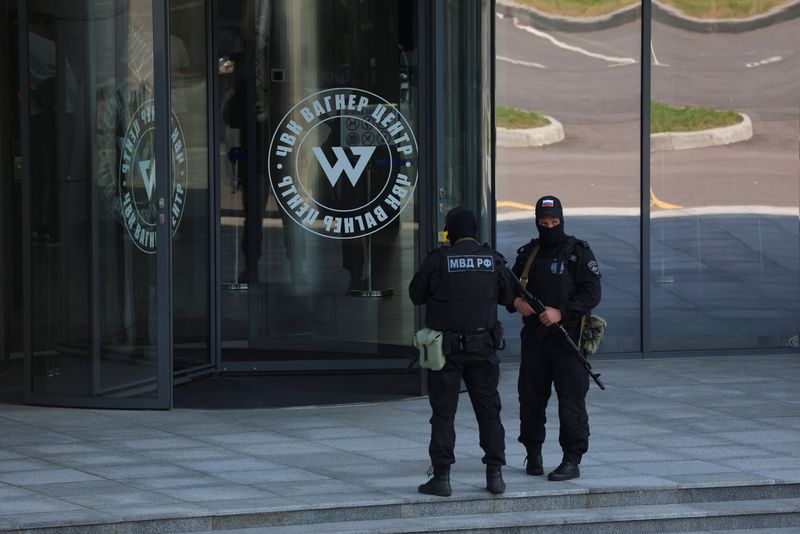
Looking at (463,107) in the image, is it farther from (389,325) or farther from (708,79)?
(708,79)

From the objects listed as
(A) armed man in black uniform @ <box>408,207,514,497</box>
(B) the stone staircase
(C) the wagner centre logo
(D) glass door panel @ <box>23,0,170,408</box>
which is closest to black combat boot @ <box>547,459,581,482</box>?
(B) the stone staircase

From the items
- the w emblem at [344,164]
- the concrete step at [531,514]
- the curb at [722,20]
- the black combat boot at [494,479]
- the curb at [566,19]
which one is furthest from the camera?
the curb at [722,20]

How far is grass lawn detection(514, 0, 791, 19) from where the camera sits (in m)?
12.1

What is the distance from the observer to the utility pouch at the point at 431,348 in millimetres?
7176

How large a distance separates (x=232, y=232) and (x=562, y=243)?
444 centimetres

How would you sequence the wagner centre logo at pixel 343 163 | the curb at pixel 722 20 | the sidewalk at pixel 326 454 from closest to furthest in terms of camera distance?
the sidewalk at pixel 326 454, the wagner centre logo at pixel 343 163, the curb at pixel 722 20

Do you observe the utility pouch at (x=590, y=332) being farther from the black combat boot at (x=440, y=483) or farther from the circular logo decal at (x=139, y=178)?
the circular logo decal at (x=139, y=178)

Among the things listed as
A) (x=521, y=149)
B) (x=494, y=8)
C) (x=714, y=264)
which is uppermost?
(x=494, y=8)

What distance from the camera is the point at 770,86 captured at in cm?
1245

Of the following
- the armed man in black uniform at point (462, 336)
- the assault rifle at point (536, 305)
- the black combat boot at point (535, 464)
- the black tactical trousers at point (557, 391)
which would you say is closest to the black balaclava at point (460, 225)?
the armed man in black uniform at point (462, 336)

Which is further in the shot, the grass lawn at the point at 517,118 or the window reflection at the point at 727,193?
the window reflection at the point at 727,193

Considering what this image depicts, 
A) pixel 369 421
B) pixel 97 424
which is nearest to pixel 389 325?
pixel 369 421

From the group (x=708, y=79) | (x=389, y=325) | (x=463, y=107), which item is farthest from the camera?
(x=708, y=79)

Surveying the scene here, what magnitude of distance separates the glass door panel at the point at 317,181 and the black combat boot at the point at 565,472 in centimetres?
362
